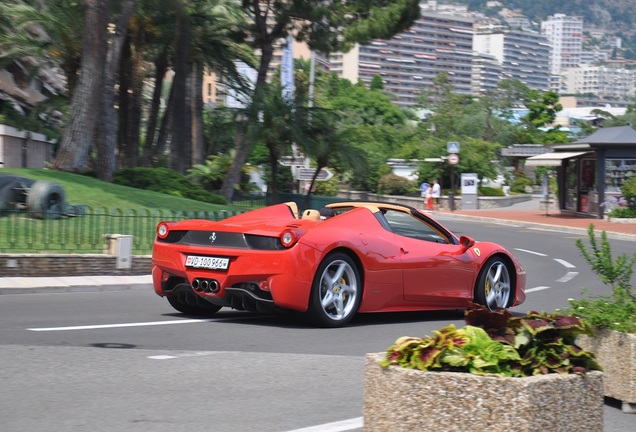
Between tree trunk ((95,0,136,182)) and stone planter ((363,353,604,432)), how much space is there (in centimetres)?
2379

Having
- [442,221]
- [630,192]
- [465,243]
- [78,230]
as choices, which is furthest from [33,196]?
[630,192]

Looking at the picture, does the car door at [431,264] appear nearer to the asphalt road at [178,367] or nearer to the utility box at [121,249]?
the asphalt road at [178,367]

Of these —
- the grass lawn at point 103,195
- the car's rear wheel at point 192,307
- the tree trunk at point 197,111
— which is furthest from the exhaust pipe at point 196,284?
the tree trunk at point 197,111

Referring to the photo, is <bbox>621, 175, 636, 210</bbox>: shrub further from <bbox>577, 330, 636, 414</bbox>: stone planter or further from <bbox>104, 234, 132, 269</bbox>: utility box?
<bbox>577, 330, 636, 414</bbox>: stone planter

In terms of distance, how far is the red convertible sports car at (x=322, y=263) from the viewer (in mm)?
9914

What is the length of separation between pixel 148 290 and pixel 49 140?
34.5 meters

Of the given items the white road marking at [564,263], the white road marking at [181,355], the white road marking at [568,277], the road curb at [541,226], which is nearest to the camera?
the white road marking at [181,355]

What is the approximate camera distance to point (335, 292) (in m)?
10.3

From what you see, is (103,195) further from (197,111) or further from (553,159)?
(553,159)

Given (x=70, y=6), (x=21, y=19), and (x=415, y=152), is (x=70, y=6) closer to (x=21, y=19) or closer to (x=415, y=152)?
(x=21, y=19)

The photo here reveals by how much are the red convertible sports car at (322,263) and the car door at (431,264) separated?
1 centimetres

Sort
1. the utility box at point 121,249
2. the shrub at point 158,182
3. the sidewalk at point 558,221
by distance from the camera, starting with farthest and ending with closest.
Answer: the sidewalk at point 558,221 → the shrub at point 158,182 → the utility box at point 121,249

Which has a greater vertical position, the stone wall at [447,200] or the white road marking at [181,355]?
the stone wall at [447,200]

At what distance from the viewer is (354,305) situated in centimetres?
1051
